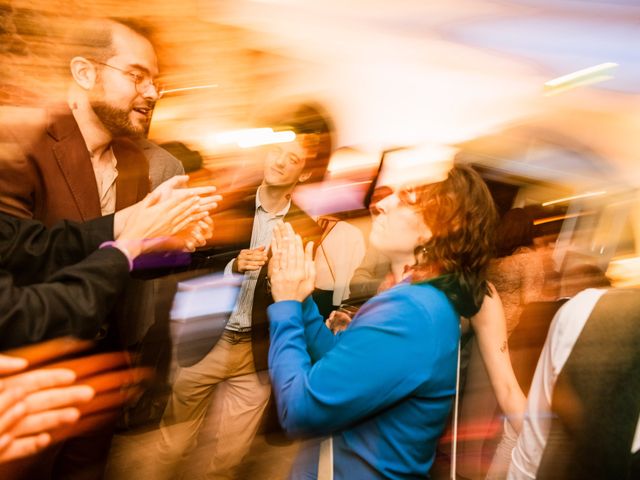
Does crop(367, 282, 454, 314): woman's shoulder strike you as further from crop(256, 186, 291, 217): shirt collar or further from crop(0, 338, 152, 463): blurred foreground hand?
crop(0, 338, 152, 463): blurred foreground hand

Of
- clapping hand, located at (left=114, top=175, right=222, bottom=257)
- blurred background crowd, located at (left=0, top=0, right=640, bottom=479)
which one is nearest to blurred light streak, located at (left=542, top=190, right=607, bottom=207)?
blurred background crowd, located at (left=0, top=0, right=640, bottom=479)

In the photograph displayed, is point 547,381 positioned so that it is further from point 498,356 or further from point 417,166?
point 417,166

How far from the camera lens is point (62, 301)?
1.05m

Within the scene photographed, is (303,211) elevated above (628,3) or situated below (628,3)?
below

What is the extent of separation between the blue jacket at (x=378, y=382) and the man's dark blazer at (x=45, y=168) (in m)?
0.68

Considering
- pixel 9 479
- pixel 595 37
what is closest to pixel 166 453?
pixel 9 479

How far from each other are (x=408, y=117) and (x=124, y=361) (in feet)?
5.86

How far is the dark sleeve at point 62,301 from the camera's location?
3.37 feet

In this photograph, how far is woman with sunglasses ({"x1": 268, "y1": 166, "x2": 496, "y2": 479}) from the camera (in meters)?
1.17

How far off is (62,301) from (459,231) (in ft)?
3.74

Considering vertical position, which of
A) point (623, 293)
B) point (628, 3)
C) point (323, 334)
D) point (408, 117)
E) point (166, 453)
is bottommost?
point (166, 453)

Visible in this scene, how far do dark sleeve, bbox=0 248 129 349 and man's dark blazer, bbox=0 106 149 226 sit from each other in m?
0.24

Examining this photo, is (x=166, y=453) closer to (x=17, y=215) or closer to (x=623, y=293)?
(x=17, y=215)

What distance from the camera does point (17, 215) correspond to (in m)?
1.20
